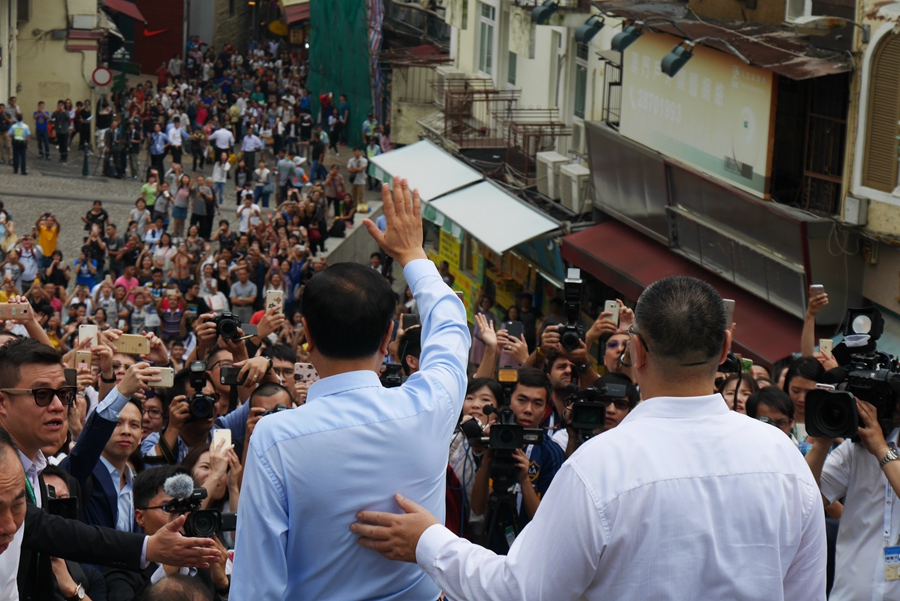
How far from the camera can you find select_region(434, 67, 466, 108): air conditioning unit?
27.8 metres

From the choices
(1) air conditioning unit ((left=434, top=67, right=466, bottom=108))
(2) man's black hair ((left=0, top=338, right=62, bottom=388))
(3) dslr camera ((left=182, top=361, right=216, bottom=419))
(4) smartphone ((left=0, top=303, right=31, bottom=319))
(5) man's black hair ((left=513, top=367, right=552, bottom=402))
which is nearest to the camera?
(2) man's black hair ((left=0, top=338, right=62, bottom=388))

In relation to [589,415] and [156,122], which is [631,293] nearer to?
[589,415]

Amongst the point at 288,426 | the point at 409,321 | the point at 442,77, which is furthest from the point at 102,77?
the point at 288,426

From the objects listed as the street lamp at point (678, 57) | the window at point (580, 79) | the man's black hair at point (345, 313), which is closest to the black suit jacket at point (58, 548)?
the man's black hair at point (345, 313)

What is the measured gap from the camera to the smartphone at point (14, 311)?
6633mm

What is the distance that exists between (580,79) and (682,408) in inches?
767

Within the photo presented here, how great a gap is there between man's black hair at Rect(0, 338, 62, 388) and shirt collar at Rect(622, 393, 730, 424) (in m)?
2.84

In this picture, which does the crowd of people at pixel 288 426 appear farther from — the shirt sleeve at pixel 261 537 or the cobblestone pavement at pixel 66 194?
the cobblestone pavement at pixel 66 194

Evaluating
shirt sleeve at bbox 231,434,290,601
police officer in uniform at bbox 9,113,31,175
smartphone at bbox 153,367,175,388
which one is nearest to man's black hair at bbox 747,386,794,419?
smartphone at bbox 153,367,175,388

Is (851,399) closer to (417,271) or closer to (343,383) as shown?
(417,271)

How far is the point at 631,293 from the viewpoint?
1744 centimetres

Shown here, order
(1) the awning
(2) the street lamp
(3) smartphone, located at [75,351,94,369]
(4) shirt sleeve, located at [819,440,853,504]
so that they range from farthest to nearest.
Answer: (1) the awning
(2) the street lamp
(3) smartphone, located at [75,351,94,369]
(4) shirt sleeve, located at [819,440,853,504]

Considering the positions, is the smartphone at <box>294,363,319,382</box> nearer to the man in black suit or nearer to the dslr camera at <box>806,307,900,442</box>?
the man in black suit

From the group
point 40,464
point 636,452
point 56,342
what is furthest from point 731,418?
point 56,342
